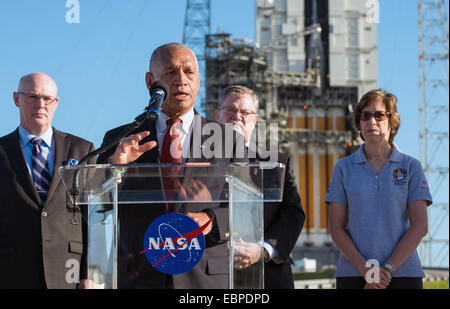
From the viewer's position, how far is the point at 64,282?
4.30m

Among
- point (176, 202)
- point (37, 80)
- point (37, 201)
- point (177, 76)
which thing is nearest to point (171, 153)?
point (177, 76)

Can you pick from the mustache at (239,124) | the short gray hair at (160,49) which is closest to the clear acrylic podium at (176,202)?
the short gray hair at (160,49)

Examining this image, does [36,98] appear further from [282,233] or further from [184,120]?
[282,233]

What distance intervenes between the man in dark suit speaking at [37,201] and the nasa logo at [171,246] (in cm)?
138

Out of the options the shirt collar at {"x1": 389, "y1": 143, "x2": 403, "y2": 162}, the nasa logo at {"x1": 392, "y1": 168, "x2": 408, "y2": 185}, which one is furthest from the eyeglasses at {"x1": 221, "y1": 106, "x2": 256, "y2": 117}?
the nasa logo at {"x1": 392, "y1": 168, "x2": 408, "y2": 185}

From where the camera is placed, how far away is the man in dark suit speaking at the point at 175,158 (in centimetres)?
290

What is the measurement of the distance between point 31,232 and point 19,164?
0.48 meters

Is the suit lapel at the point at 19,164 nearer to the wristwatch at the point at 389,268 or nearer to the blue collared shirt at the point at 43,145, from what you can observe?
the blue collared shirt at the point at 43,145

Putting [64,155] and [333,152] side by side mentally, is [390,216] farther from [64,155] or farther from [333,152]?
[333,152]

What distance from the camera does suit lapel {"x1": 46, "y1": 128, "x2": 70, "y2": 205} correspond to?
456 cm

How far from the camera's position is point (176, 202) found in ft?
9.82

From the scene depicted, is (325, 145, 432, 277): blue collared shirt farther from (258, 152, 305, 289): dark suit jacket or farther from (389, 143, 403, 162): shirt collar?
(258, 152, 305, 289): dark suit jacket
